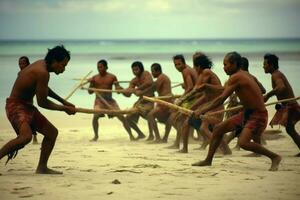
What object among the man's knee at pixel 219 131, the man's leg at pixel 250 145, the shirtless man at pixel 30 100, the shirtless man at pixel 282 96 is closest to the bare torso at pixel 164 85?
the shirtless man at pixel 282 96

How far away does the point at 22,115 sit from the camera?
25.9 feet

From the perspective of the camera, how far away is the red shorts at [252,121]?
27.7 feet

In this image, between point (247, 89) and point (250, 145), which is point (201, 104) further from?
point (250, 145)

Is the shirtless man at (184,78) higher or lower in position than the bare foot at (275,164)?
higher

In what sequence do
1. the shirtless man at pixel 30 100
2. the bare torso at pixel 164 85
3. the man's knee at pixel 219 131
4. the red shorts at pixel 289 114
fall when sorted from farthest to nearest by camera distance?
the bare torso at pixel 164 85 < the red shorts at pixel 289 114 < the man's knee at pixel 219 131 < the shirtless man at pixel 30 100

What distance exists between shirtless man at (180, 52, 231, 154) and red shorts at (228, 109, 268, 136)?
1.69 meters

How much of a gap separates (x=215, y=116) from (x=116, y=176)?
9.22ft

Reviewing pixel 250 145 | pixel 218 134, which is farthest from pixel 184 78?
pixel 250 145

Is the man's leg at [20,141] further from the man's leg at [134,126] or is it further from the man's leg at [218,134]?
the man's leg at [134,126]

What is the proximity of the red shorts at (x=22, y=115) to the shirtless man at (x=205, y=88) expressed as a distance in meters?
2.92

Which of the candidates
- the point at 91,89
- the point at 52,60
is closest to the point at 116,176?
the point at 52,60

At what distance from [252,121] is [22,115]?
284 centimetres

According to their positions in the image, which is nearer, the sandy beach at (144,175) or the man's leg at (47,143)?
the sandy beach at (144,175)

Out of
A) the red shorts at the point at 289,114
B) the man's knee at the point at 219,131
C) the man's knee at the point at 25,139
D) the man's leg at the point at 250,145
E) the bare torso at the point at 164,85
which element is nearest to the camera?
the man's knee at the point at 25,139
